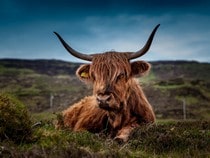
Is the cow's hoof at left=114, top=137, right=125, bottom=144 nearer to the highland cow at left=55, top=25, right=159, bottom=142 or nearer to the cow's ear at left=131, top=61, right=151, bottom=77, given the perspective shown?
the highland cow at left=55, top=25, right=159, bottom=142

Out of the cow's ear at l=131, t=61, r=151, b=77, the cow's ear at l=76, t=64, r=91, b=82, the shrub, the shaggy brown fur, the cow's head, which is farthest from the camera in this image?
the cow's ear at l=76, t=64, r=91, b=82

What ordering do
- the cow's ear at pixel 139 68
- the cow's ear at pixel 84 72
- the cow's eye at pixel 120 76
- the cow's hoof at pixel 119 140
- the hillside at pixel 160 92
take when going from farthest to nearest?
the hillside at pixel 160 92
the cow's ear at pixel 84 72
the cow's ear at pixel 139 68
the cow's eye at pixel 120 76
the cow's hoof at pixel 119 140

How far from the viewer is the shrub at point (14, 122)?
5.75 m

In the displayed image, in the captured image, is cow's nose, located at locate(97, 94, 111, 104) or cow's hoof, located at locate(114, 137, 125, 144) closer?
cow's nose, located at locate(97, 94, 111, 104)

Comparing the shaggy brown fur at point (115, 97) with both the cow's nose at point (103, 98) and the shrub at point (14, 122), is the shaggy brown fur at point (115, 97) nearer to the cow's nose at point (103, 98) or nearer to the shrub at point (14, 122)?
the cow's nose at point (103, 98)

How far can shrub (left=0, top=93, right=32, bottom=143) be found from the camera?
18.9 ft

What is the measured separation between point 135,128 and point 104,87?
1126 millimetres

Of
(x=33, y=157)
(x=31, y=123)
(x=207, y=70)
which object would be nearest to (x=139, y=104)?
(x=31, y=123)

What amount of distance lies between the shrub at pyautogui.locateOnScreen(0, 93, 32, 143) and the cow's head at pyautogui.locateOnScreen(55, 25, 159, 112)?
244cm

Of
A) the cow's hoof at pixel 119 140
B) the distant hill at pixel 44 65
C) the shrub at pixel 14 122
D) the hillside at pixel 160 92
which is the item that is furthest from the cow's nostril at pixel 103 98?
Result: the distant hill at pixel 44 65

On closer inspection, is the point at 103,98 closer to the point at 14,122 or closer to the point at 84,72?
the point at 84,72

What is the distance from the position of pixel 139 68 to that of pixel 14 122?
471cm

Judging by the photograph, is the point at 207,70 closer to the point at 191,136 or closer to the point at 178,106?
the point at 178,106

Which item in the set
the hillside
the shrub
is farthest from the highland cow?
the shrub
